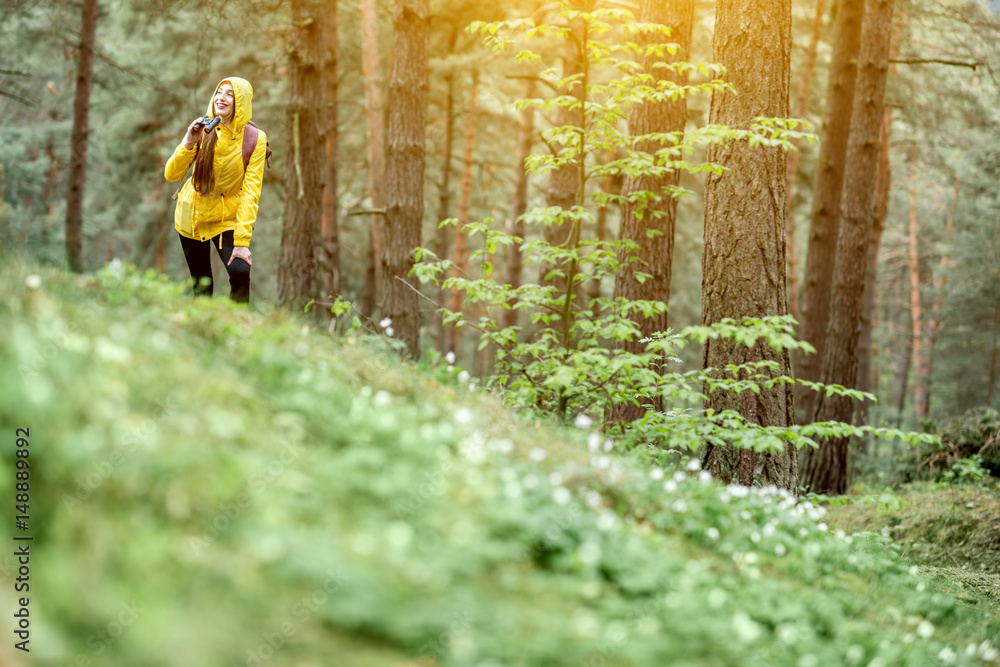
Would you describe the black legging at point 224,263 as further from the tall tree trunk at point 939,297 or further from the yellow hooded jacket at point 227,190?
the tall tree trunk at point 939,297

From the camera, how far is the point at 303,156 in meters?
9.54

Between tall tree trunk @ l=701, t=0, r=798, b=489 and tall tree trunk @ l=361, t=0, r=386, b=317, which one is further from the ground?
tall tree trunk @ l=361, t=0, r=386, b=317

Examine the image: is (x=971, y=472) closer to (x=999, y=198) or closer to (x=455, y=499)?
(x=455, y=499)

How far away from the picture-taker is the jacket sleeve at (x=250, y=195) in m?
5.92

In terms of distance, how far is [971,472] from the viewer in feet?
32.7

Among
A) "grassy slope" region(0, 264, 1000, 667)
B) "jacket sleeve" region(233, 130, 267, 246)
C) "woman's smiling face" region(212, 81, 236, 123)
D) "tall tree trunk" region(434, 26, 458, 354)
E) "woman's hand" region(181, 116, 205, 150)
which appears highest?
"tall tree trunk" region(434, 26, 458, 354)

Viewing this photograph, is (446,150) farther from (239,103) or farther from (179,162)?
(179,162)

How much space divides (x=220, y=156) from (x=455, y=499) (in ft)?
13.8

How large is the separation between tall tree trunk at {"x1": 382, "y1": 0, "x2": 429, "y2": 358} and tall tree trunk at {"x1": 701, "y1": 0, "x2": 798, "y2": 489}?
4.06m

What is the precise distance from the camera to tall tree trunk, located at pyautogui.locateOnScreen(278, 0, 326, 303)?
937 cm

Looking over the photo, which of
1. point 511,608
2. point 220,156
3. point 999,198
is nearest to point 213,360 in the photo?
point 511,608

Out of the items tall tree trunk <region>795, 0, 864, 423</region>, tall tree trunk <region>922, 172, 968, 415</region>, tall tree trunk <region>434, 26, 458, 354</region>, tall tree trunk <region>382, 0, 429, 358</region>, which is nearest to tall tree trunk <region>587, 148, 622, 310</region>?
tall tree trunk <region>382, 0, 429, 358</region>

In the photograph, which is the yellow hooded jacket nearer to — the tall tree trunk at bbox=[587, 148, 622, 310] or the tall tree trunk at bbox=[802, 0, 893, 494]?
the tall tree trunk at bbox=[587, 148, 622, 310]

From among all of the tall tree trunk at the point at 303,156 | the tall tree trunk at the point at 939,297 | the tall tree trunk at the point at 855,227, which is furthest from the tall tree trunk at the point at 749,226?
the tall tree trunk at the point at 939,297
